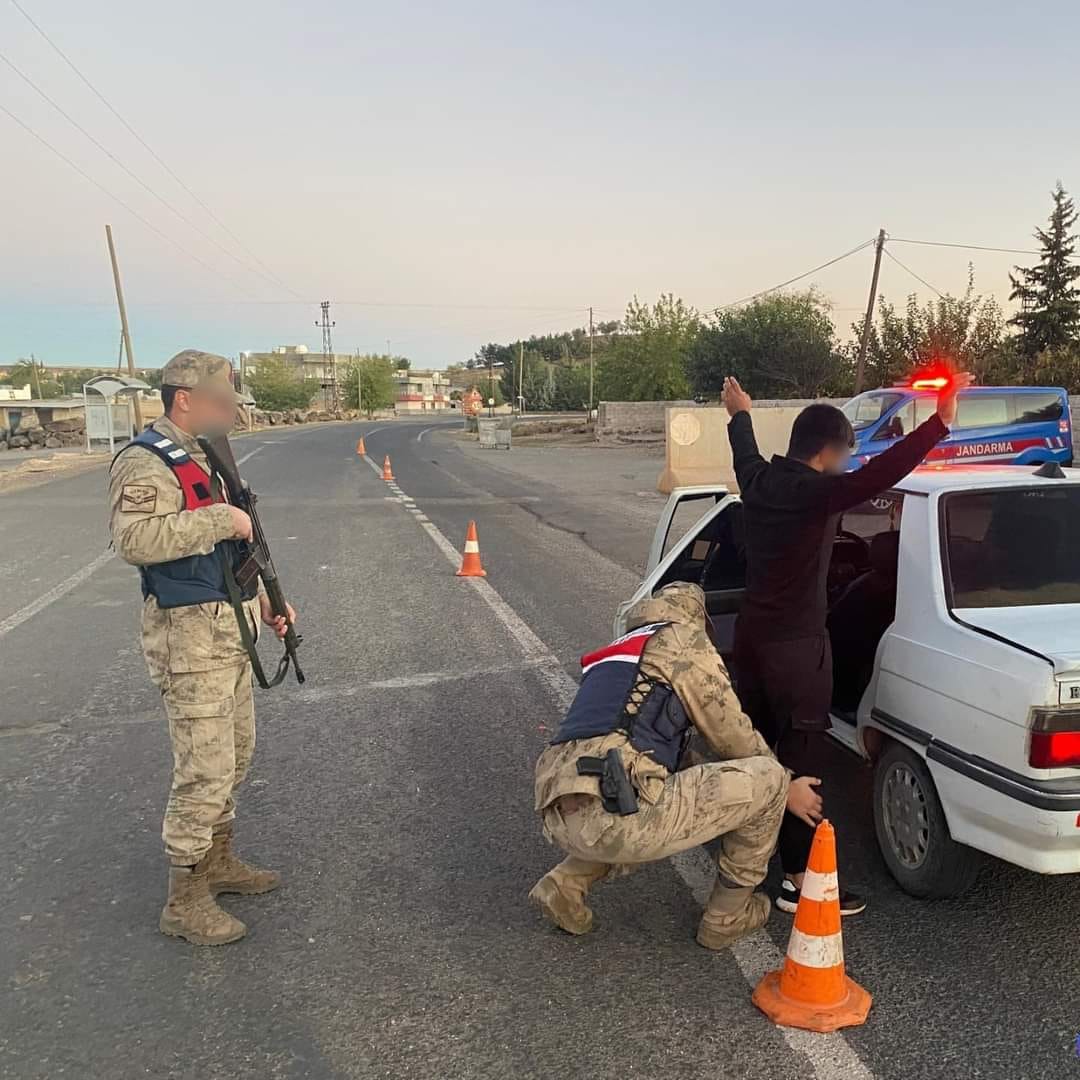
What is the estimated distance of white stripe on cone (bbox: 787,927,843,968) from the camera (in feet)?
8.56

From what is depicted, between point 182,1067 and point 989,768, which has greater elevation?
point 989,768

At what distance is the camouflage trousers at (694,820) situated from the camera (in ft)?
8.88

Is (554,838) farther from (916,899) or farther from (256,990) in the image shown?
(916,899)

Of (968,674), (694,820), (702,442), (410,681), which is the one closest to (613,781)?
(694,820)

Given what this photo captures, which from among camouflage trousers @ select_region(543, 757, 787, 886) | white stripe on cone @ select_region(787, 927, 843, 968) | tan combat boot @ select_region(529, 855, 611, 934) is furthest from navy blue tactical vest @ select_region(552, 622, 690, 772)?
white stripe on cone @ select_region(787, 927, 843, 968)

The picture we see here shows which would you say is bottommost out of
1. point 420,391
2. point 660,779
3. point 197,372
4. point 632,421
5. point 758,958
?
point 420,391

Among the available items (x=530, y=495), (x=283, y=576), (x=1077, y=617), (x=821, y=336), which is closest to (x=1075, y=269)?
(x=821, y=336)

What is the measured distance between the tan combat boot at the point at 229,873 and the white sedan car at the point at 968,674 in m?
2.30

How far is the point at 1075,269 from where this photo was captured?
37000mm

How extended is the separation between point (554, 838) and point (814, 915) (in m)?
0.79

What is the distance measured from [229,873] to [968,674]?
2.64 meters

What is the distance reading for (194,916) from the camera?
10.1 ft

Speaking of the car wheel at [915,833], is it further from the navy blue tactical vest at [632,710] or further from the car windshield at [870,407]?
the car windshield at [870,407]

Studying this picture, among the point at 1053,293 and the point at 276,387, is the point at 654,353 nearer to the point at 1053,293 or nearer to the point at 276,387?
the point at 1053,293
